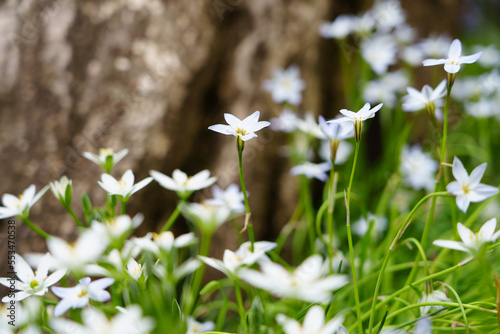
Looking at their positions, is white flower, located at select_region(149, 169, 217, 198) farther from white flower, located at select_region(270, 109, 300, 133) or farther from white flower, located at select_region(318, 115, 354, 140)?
white flower, located at select_region(270, 109, 300, 133)

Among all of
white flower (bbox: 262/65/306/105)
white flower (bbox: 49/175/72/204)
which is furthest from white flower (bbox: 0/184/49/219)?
white flower (bbox: 262/65/306/105)

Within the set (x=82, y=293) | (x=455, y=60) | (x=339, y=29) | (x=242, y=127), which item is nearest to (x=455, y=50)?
(x=455, y=60)

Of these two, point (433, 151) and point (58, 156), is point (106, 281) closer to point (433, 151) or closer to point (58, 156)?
point (58, 156)

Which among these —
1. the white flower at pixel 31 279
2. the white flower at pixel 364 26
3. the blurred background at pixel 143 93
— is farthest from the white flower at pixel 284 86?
the white flower at pixel 31 279

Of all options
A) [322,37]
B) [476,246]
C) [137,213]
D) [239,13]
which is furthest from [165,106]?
[476,246]

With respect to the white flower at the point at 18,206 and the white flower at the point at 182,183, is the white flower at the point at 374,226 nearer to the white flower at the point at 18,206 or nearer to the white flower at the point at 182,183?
the white flower at the point at 182,183

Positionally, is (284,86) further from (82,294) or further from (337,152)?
(82,294)

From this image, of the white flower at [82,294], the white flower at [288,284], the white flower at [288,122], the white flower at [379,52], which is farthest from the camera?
the white flower at [379,52]
